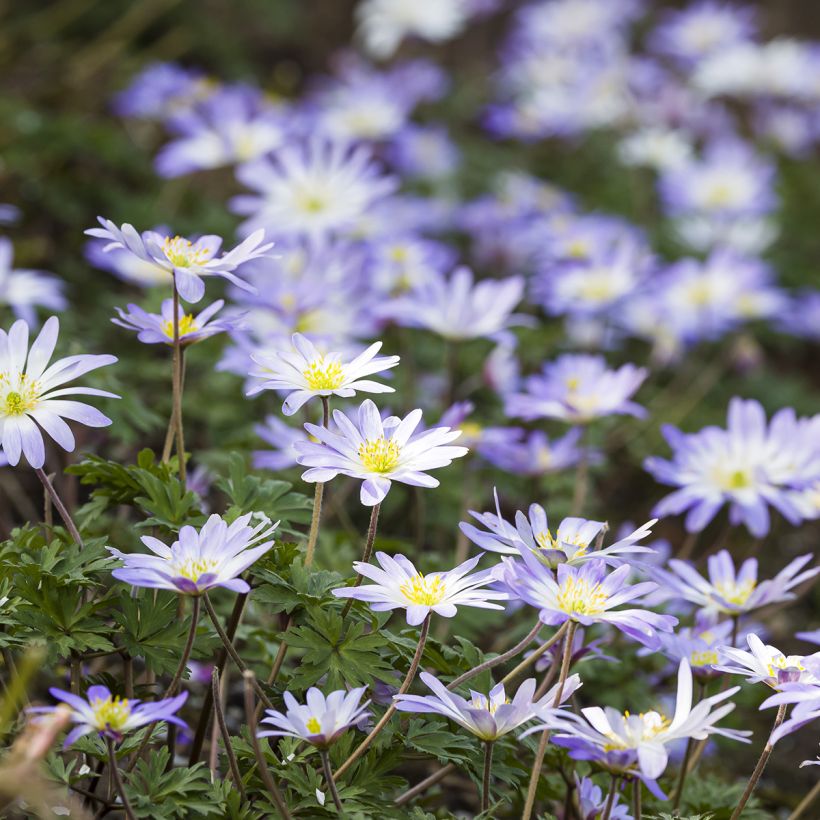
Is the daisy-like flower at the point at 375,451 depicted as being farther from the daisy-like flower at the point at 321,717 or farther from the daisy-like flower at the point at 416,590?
the daisy-like flower at the point at 321,717

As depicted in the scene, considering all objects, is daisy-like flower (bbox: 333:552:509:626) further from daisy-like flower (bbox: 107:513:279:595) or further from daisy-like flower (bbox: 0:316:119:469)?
daisy-like flower (bbox: 0:316:119:469)

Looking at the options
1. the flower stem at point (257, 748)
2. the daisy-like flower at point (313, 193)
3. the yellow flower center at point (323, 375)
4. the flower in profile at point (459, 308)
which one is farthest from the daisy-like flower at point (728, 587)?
the daisy-like flower at point (313, 193)

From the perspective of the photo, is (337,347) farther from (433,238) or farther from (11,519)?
(433,238)

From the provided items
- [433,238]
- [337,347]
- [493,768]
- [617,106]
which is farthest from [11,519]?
[617,106]

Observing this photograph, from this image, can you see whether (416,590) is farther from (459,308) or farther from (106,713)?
(459,308)

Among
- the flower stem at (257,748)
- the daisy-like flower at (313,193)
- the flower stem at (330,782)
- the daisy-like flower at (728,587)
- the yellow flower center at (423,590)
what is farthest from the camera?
the daisy-like flower at (313,193)

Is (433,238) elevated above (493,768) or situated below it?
below
